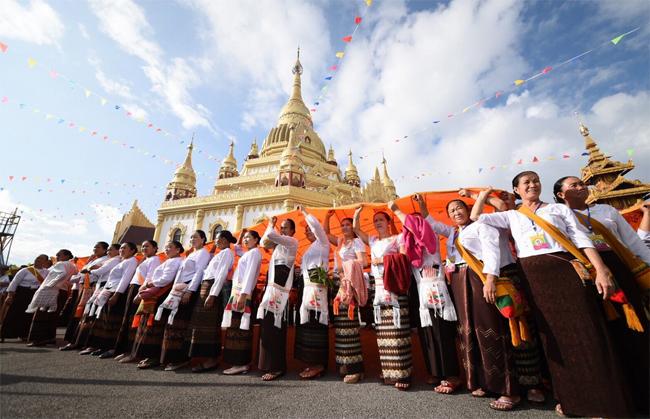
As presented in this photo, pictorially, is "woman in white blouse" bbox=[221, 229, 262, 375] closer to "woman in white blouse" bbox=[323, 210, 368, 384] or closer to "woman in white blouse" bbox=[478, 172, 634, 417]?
"woman in white blouse" bbox=[323, 210, 368, 384]

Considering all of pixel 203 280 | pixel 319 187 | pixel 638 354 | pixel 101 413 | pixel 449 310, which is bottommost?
pixel 101 413

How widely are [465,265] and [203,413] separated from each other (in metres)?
2.43

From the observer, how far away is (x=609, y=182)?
521 inches

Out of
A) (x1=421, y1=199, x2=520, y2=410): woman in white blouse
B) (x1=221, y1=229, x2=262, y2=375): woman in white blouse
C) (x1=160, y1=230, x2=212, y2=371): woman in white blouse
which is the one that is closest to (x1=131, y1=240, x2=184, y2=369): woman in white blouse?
(x1=160, y1=230, x2=212, y2=371): woman in white blouse

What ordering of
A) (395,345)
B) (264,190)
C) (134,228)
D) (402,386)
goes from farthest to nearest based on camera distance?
(134,228), (264,190), (395,345), (402,386)

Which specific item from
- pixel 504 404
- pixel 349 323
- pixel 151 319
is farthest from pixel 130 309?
pixel 504 404

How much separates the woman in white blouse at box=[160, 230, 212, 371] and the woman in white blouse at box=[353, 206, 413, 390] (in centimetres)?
245

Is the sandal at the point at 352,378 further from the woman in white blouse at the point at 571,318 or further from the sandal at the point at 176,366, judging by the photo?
the sandal at the point at 176,366

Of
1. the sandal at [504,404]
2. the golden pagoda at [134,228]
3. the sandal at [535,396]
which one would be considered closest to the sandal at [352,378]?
the sandal at [504,404]

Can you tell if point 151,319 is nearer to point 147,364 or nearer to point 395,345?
point 147,364

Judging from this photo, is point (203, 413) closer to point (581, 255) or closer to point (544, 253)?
point (544, 253)

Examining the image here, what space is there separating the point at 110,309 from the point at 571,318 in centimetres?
571

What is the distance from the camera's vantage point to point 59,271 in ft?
17.7

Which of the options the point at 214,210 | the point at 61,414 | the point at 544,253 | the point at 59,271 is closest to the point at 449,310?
the point at 544,253
